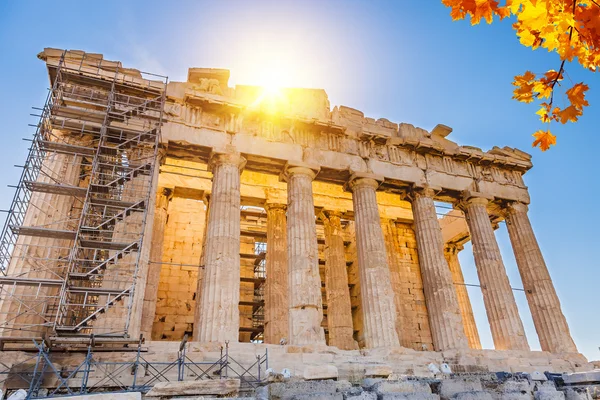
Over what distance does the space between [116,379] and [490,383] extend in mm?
8416

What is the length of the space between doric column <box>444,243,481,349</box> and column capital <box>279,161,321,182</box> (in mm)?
10184

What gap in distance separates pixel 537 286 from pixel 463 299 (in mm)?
4843

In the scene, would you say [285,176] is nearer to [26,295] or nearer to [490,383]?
[26,295]

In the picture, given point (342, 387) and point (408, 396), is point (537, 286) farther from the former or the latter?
point (408, 396)

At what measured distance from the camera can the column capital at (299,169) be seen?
17516mm

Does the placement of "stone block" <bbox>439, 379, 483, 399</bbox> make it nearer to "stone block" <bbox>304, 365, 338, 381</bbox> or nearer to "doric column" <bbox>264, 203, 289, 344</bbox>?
"stone block" <bbox>304, 365, 338, 381</bbox>

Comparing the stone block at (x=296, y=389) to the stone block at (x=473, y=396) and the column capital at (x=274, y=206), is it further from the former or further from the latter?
the column capital at (x=274, y=206)

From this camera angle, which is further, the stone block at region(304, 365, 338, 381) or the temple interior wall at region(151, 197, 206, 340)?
the temple interior wall at region(151, 197, 206, 340)

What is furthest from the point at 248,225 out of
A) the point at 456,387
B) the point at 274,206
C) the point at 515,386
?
the point at 515,386

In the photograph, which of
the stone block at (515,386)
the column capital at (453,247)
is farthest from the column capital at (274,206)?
the stone block at (515,386)

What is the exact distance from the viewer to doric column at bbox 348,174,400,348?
51.1 feet

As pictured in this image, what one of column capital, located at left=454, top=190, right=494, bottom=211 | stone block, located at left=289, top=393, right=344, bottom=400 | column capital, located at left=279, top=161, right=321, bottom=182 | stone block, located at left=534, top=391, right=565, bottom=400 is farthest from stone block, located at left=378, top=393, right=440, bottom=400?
column capital, located at left=454, top=190, right=494, bottom=211

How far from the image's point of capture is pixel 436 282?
17.5 metres

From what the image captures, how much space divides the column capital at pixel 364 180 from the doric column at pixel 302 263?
5.79 feet
